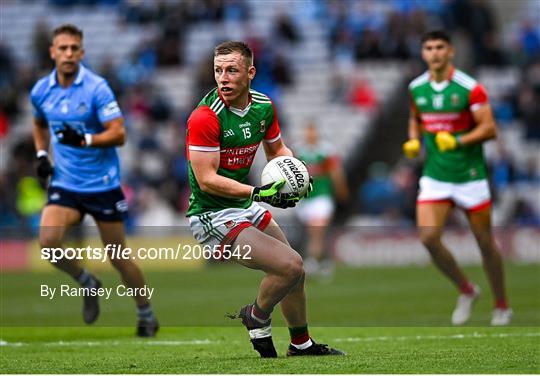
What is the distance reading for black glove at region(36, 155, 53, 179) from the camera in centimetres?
1124

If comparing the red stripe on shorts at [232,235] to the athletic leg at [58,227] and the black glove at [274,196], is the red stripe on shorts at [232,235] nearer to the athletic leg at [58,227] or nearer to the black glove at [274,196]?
the black glove at [274,196]

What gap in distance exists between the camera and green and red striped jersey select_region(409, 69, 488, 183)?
1212cm

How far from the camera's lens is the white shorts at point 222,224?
8.68 m

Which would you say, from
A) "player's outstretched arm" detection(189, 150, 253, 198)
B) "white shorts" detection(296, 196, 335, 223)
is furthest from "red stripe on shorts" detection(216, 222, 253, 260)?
"white shorts" detection(296, 196, 335, 223)

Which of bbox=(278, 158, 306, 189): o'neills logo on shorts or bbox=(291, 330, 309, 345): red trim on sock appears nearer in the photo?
bbox=(278, 158, 306, 189): o'neills logo on shorts

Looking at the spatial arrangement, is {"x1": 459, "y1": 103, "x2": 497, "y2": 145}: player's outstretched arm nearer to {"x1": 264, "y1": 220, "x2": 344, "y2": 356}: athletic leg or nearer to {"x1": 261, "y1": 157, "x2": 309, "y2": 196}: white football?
{"x1": 264, "y1": 220, "x2": 344, "y2": 356}: athletic leg

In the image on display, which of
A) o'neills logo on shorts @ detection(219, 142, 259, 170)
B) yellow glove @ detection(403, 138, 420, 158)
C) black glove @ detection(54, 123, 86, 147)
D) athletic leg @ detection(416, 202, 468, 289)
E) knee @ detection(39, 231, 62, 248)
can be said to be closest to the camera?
o'neills logo on shorts @ detection(219, 142, 259, 170)

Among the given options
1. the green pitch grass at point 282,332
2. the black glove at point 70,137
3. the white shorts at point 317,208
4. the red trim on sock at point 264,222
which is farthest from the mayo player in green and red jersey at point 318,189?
the red trim on sock at point 264,222

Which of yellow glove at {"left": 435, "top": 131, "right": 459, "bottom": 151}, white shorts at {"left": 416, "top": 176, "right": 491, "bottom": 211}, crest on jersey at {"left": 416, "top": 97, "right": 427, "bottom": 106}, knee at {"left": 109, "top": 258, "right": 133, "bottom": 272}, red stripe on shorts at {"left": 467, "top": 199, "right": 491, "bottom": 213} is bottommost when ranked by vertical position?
knee at {"left": 109, "top": 258, "right": 133, "bottom": 272}

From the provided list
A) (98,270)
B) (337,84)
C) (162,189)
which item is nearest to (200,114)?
(98,270)

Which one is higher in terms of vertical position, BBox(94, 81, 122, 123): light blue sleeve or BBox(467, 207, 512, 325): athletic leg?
BBox(94, 81, 122, 123): light blue sleeve

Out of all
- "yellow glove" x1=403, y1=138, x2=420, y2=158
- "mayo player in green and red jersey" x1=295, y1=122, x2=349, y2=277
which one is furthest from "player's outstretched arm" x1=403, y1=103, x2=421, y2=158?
"mayo player in green and red jersey" x1=295, y1=122, x2=349, y2=277

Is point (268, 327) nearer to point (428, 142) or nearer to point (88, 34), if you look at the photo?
point (428, 142)

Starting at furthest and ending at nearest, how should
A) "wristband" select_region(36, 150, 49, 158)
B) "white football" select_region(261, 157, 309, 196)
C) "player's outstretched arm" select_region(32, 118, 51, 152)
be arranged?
"player's outstretched arm" select_region(32, 118, 51, 152) < "wristband" select_region(36, 150, 49, 158) < "white football" select_region(261, 157, 309, 196)
